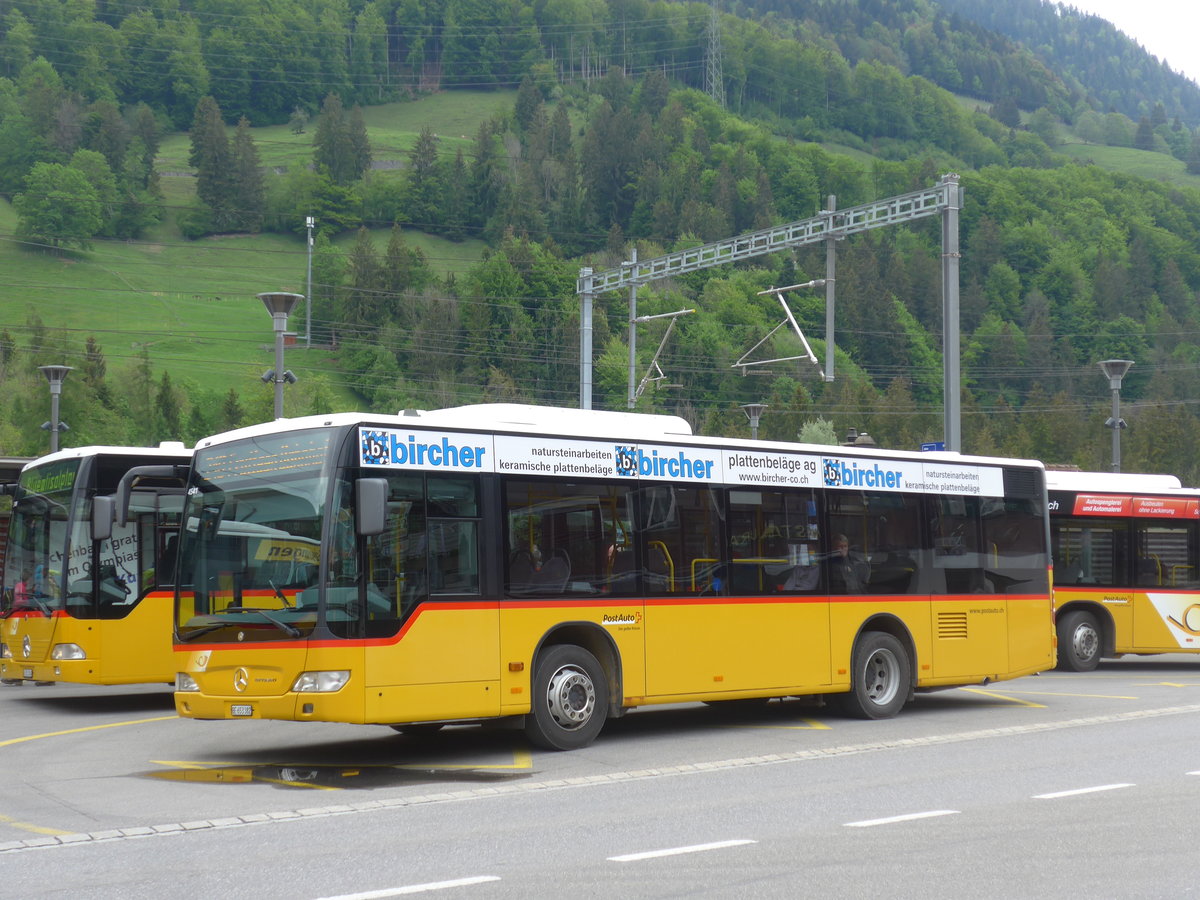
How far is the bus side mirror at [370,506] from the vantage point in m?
11.4

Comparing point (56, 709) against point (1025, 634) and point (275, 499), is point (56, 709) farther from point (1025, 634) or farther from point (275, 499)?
point (1025, 634)

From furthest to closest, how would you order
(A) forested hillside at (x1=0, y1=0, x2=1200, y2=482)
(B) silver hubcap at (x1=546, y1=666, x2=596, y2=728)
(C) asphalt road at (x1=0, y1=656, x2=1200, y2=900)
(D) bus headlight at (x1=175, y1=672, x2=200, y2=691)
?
(A) forested hillside at (x1=0, y1=0, x2=1200, y2=482) → (B) silver hubcap at (x1=546, y1=666, x2=596, y2=728) → (D) bus headlight at (x1=175, y1=672, x2=200, y2=691) → (C) asphalt road at (x1=0, y1=656, x2=1200, y2=900)

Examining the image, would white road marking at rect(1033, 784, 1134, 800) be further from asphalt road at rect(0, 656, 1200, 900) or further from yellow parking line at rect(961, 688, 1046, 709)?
yellow parking line at rect(961, 688, 1046, 709)

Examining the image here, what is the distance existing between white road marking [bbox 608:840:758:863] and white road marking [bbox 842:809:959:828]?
0.93 meters

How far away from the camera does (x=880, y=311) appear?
13388cm

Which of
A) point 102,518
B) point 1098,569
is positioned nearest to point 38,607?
point 102,518

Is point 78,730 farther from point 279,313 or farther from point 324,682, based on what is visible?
point 279,313

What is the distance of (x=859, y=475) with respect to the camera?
52.6 ft

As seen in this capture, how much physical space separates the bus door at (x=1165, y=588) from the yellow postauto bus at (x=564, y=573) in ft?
23.1

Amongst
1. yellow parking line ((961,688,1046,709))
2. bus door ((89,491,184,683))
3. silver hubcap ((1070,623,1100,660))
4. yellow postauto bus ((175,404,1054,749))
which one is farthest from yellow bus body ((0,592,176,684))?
silver hubcap ((1070,623,1100,660))

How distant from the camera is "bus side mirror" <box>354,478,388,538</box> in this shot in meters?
11.4

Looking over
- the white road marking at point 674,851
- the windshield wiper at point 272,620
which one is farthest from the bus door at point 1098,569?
the white road marking at point 674,851

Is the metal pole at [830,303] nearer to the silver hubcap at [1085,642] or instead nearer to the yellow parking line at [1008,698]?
the silver hubcap at [1085,642]

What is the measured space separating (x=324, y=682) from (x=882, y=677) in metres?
7.11
